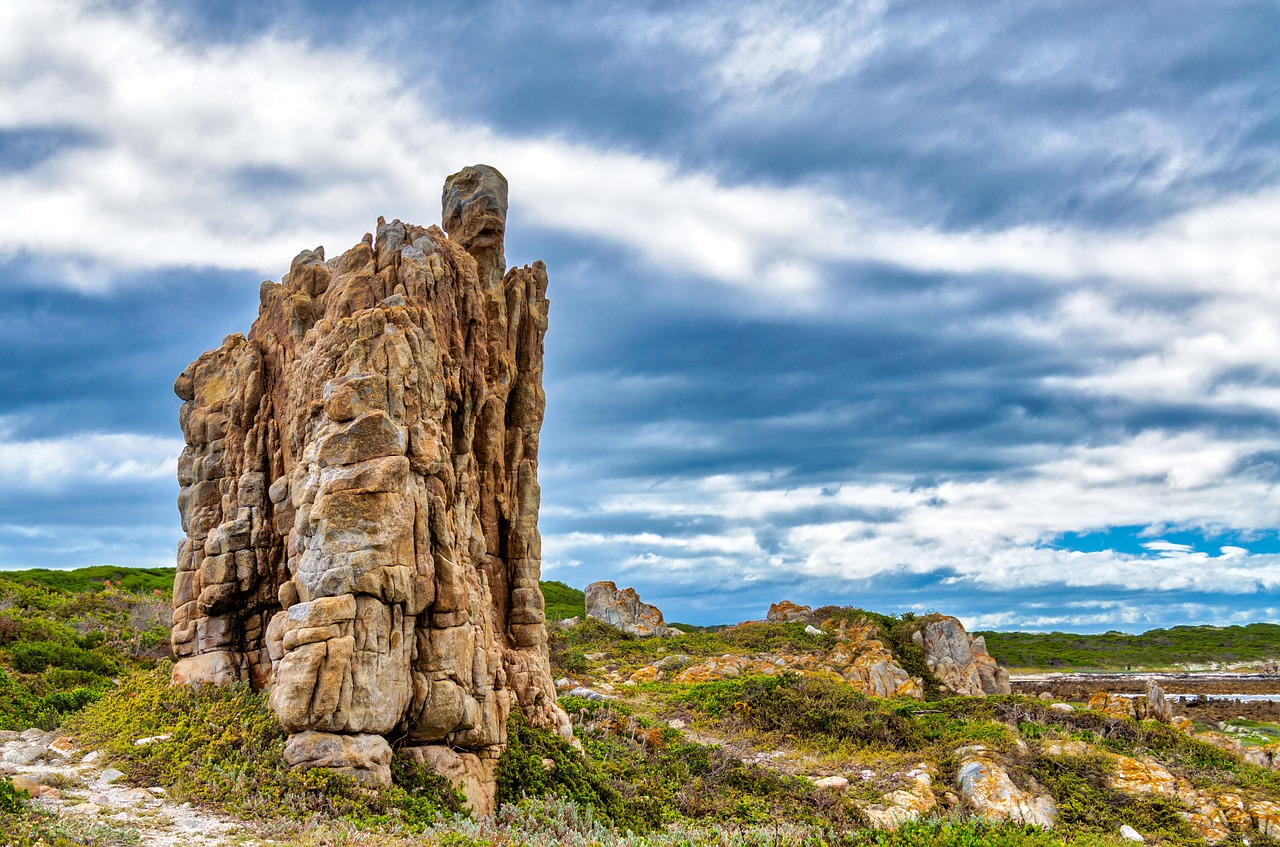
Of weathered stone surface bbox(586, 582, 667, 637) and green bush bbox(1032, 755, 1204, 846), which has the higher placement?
weathered stone surface bbox(586, 582, 667, 637)

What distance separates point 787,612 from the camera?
227 feet

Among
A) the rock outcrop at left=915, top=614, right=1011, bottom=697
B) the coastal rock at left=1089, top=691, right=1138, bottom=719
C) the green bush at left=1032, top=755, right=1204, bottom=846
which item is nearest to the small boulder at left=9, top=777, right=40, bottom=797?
the green bush at left=1032, top=755, right=1204, bottom=846

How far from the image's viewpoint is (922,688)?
47.2 metres

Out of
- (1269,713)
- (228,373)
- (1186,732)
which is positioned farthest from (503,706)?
(1269,713)

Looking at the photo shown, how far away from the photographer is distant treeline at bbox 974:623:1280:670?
114 m

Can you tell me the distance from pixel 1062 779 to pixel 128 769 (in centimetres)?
2485

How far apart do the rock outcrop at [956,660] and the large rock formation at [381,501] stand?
33744mm

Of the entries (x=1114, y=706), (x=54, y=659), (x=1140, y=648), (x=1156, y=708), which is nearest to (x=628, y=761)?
(x=54, y=659)

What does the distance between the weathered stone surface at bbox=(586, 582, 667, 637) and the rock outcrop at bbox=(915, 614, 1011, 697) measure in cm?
1969

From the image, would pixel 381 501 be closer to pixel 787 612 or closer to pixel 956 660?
pixel 956 660

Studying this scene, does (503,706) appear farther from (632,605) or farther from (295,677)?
(632,605)

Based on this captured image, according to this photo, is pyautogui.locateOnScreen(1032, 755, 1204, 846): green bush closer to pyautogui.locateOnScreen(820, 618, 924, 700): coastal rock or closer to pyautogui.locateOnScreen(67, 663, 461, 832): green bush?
pyautogui.locateOnScreen(820, 618, 924, 700): coastal rock

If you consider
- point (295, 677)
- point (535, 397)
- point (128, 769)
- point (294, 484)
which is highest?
point (535, 397)

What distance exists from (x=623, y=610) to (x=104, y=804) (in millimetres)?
50953
